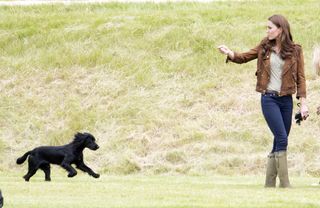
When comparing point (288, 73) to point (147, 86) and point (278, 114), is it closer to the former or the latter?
point (278, 114)

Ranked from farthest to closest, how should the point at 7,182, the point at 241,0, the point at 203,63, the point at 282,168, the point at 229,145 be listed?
1. the point at 241,0
2. the point at 203,63
3. the point at 229,145
4. the point at 7,182
5. the point at 282,168

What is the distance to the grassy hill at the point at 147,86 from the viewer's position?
1981 centimetres

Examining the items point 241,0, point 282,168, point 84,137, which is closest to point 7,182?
point 84,137

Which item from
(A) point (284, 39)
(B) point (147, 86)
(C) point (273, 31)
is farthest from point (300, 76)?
(B) point (147, 86)

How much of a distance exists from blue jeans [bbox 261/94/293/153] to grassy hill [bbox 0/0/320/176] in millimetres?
5988

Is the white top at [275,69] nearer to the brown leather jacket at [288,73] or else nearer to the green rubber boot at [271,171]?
the brown leather jacket at [288,73]

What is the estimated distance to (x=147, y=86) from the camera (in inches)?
918

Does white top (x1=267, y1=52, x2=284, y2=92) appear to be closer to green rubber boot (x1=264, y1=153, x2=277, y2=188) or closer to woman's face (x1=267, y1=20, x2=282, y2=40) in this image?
woman's face (x1=267, y1=20, x2=282, y2=40)

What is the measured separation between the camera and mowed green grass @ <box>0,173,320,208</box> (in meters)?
10.7

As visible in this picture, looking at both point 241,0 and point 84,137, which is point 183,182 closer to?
point 84,137

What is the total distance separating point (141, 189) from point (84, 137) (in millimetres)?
2682

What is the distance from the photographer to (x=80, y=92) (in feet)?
76.5

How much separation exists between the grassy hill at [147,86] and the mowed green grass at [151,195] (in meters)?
5.36

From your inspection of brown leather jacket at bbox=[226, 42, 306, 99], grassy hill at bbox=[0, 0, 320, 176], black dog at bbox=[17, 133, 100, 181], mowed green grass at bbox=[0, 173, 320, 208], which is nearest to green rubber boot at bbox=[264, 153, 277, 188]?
mowed green grass at bbox=[0, 173, 320, 208]
